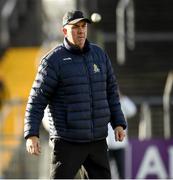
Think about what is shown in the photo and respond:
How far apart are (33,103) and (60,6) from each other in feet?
76.8

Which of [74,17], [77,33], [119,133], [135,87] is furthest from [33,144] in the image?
[135,87]

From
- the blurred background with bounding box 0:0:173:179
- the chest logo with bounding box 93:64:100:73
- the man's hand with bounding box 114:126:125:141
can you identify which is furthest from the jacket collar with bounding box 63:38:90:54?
the blurred background with bounding box 0:0:173:179

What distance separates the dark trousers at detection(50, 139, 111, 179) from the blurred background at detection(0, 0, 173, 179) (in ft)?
17.3

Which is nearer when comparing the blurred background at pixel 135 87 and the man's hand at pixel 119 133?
the man's hand at pixel 119 133

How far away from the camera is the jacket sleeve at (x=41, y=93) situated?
7879 millimetres

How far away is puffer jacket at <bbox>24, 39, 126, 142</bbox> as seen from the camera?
791 cm

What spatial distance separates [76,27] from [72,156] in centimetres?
110

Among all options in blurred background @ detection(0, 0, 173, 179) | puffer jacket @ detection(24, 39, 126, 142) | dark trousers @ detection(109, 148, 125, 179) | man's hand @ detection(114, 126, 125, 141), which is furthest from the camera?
dark trousers @ detection(109, 148, 125, 179)

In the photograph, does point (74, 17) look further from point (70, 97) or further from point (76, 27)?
point (70, 97)

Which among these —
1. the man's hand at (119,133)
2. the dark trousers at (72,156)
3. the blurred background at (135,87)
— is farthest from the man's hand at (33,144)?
the blurred background at (135,87)

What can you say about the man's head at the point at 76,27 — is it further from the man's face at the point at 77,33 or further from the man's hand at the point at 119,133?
the man's hand at the point at 119,133

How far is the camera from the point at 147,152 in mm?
13633

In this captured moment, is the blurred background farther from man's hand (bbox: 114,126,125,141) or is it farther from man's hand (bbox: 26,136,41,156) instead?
man's hand (bbox: 26,136,41,156)

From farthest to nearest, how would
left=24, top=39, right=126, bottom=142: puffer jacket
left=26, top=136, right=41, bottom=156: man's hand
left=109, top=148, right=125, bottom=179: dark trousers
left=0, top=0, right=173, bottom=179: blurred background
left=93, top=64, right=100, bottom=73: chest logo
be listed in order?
left=109, top=148, right=125, bottom=179: dark trousers < left=0, top=0, right=173, bottom=179: blurred background < left=93, top=64, right=100, bottom=73: chest logo < left=24, top=39, right=126, bottom=142: puffer jacket < left=26, top=136, right=41, bottom=156: man's hand
